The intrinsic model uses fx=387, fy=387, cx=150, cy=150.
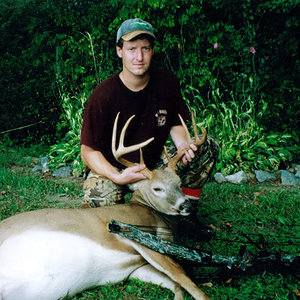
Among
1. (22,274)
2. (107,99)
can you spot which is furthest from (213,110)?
(22,274)

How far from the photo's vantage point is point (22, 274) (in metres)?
2.43

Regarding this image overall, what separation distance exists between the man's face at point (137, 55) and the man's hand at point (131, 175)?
3.26 feet

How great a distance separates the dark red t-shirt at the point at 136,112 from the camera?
147 inches

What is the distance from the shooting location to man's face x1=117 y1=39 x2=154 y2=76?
3615 millimetres

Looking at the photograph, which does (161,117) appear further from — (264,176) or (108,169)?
(264,176)

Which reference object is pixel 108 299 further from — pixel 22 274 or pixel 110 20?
pixel 110 20

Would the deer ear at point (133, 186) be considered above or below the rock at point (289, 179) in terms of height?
above

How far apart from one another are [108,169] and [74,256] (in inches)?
42.2

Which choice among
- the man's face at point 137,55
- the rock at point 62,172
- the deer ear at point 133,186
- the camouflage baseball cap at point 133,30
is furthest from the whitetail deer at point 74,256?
the rock at point 62,172

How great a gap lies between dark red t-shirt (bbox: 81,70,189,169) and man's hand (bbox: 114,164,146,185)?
519 mm

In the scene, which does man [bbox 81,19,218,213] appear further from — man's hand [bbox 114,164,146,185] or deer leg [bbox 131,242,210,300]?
deer leg [bbox 131,242,210,300]

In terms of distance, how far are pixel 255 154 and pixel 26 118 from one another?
14.0 ft

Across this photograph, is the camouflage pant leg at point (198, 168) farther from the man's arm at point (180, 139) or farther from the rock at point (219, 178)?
the rock at point (219, 178)

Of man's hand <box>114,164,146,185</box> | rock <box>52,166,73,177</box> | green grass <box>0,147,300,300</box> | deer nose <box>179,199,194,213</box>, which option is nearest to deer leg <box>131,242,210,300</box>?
green grass <box>0,147,300,300</box>
